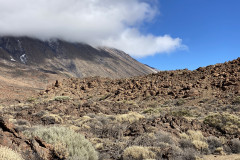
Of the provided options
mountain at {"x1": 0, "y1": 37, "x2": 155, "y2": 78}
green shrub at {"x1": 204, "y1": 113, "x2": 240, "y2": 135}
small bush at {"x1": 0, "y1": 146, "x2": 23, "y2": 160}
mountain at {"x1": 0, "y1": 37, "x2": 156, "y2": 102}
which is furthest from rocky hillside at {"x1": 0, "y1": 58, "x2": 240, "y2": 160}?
mountain at {"x1": 0, "y1": 37, "x2": 155, "y2": 78}

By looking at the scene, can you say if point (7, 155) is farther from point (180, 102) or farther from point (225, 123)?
point (180, 102)

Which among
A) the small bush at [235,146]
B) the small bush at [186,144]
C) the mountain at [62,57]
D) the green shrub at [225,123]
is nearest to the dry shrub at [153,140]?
the small bush at [186,144]

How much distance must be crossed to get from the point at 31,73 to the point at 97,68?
58.5 metres

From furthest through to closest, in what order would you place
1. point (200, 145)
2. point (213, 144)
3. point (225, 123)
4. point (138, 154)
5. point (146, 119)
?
point (146, 119) < point (225, 123) < point (213, 144) < point (200, 145) < point (138, 154)

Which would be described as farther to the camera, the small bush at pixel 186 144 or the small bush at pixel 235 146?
the small bush at pixel 186 144

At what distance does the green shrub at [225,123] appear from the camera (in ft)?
29.8

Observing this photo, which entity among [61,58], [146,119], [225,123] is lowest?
[146,119]

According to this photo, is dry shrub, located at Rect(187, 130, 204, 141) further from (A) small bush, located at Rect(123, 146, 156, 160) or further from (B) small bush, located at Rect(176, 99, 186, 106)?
(B) small bush, located at Rect(176, 99, 186, 106)

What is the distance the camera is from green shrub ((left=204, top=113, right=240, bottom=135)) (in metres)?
9.08

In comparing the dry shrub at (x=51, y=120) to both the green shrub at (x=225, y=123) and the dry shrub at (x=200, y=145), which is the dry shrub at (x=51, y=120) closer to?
the dry shrub at (x=200, y=145)

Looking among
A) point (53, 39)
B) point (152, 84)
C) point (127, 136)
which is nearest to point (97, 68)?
point (53, 39)

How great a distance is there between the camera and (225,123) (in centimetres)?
978

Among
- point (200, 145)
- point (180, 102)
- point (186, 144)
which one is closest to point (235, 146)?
point (200, 145)

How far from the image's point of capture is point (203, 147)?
702 cm
